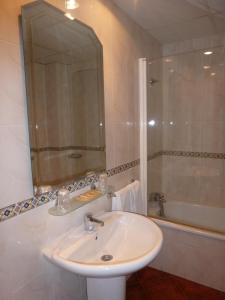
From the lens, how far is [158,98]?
2.58 metres

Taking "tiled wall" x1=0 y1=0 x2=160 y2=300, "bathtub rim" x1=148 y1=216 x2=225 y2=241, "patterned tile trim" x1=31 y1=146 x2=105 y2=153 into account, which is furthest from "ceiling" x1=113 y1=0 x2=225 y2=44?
"bathtub rim" x1=148 y1=216 x2=225 y2=241

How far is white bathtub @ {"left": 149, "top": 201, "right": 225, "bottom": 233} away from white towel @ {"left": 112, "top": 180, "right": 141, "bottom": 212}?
1.54 ft

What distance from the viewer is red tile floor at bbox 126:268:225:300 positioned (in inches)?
71.7

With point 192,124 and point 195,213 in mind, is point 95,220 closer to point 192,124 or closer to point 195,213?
point 195,213

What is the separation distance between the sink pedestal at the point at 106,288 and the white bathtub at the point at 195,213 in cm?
106

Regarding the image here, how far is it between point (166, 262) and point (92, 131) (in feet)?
4.74

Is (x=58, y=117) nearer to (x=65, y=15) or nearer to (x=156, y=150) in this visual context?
(x=65, y=15)

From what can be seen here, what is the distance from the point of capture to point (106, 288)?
1301 mm

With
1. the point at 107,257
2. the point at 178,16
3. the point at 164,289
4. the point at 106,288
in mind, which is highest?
the point at 178,16

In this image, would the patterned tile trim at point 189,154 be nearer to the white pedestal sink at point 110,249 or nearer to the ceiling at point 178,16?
the white pedestal sink at point 110,249

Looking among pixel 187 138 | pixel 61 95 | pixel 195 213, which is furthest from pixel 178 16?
pixel 195 213

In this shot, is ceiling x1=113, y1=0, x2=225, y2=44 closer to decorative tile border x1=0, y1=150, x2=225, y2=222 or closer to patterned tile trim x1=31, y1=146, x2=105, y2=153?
patterned tile trim x1=31, y1=146, x2=105, y2=153

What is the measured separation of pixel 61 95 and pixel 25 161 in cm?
45

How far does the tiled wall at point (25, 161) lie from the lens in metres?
0.97
